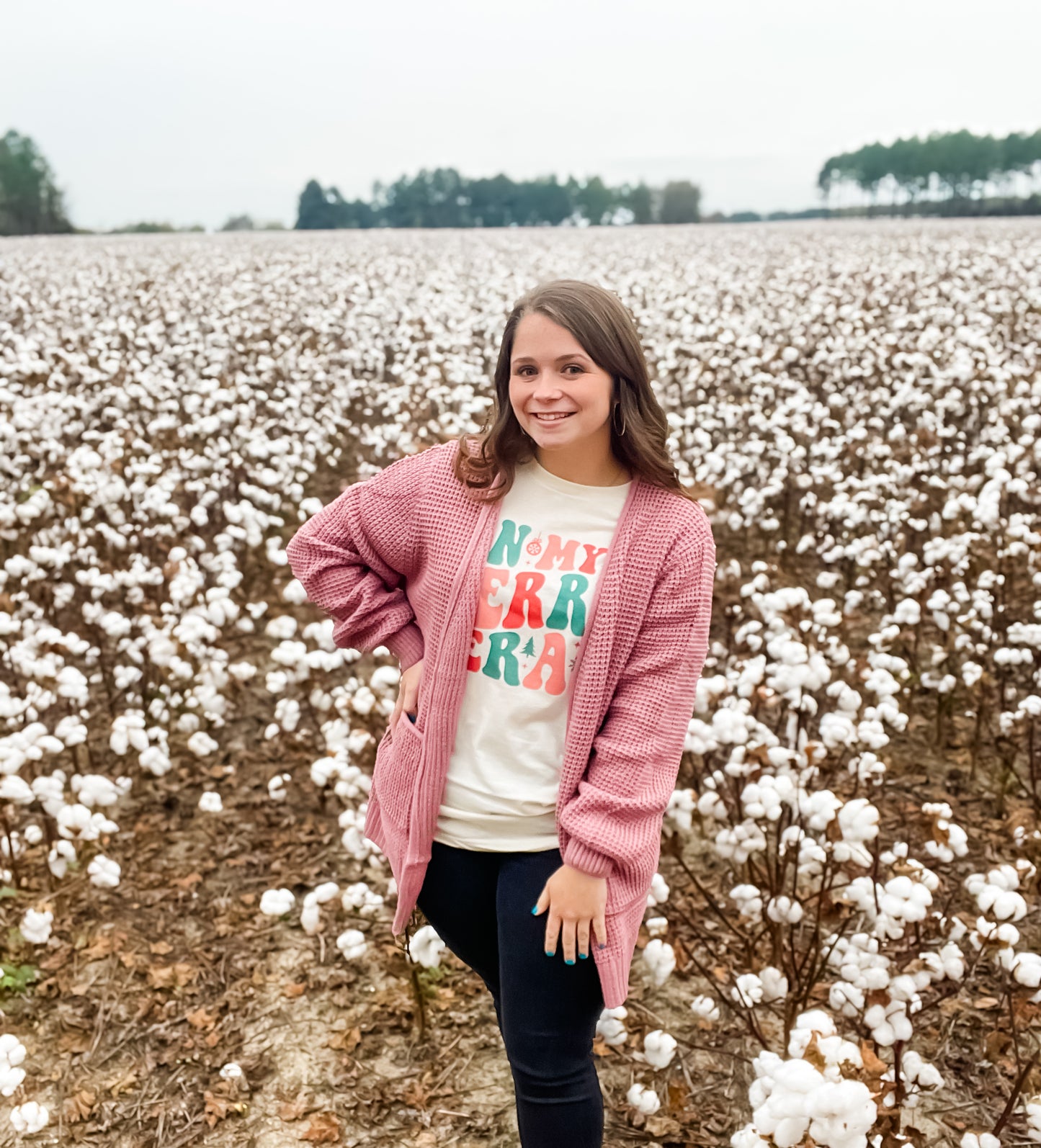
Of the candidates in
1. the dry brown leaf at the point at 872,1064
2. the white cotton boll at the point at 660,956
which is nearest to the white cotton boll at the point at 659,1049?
the white cotton boll at the point at 660,956

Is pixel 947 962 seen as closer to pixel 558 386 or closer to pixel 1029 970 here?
pixel 1029 970

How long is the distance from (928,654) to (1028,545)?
2.51 ft

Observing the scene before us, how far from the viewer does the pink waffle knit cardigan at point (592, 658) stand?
1728 millimetres

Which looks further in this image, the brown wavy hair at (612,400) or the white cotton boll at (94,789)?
the white cotton boll at (94,789)

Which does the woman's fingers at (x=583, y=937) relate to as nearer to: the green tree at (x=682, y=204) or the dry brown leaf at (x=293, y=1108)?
the dry brown leaf at (x=293, y=1108)

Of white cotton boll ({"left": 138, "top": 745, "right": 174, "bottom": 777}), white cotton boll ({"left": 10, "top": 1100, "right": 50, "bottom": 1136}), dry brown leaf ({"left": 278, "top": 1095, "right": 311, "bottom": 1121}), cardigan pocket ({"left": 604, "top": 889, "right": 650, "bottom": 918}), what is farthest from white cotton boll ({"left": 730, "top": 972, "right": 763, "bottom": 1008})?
white cotton boll ({"left": 138, "top": 745, "right": 174, "bottom": 777})

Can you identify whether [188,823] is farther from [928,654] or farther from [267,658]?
[928,654]

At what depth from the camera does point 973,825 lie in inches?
154

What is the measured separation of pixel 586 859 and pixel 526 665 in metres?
0.38

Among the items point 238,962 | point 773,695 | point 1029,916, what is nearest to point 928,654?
point 1029,916

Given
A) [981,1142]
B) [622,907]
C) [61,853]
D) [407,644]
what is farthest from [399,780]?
[61,853]

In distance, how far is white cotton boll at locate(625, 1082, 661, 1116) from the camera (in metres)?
2.60

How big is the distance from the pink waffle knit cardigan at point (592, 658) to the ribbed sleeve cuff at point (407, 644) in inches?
3.2

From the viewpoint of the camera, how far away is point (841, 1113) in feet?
4.84
